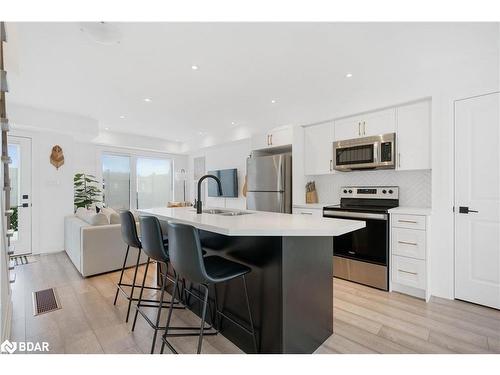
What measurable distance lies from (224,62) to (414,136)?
229 cm

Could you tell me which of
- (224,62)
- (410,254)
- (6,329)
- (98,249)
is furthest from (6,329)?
(410,254)

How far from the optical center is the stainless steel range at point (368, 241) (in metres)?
2.89

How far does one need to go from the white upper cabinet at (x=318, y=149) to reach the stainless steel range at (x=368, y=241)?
623 millimetres

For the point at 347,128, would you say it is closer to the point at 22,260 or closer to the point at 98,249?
the point at 98,249

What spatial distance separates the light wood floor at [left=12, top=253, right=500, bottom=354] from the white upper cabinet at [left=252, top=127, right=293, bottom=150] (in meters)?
2.28

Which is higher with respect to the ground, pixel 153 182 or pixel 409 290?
pixel 153 182

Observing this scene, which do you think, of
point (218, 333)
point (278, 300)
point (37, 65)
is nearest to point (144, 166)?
point (37, 65)

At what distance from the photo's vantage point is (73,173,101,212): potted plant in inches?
208

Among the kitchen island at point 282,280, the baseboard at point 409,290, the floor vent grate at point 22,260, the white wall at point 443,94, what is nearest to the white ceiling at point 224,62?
the white wall at point 443,94

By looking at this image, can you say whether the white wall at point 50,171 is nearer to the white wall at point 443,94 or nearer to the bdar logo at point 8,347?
the bdar logo at point 8,347

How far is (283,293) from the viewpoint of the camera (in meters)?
1.57

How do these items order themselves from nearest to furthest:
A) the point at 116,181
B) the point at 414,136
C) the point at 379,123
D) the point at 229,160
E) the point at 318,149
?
the point at 414,136
the point at 379,123
the point at 318,149
the point at 229,160
the point at 116,181

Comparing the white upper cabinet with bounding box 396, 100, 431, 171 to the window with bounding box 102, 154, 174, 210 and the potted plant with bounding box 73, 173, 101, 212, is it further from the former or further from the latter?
the window with bounding box 102, 154, 174, 210

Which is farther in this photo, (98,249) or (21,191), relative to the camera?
(21,191)
